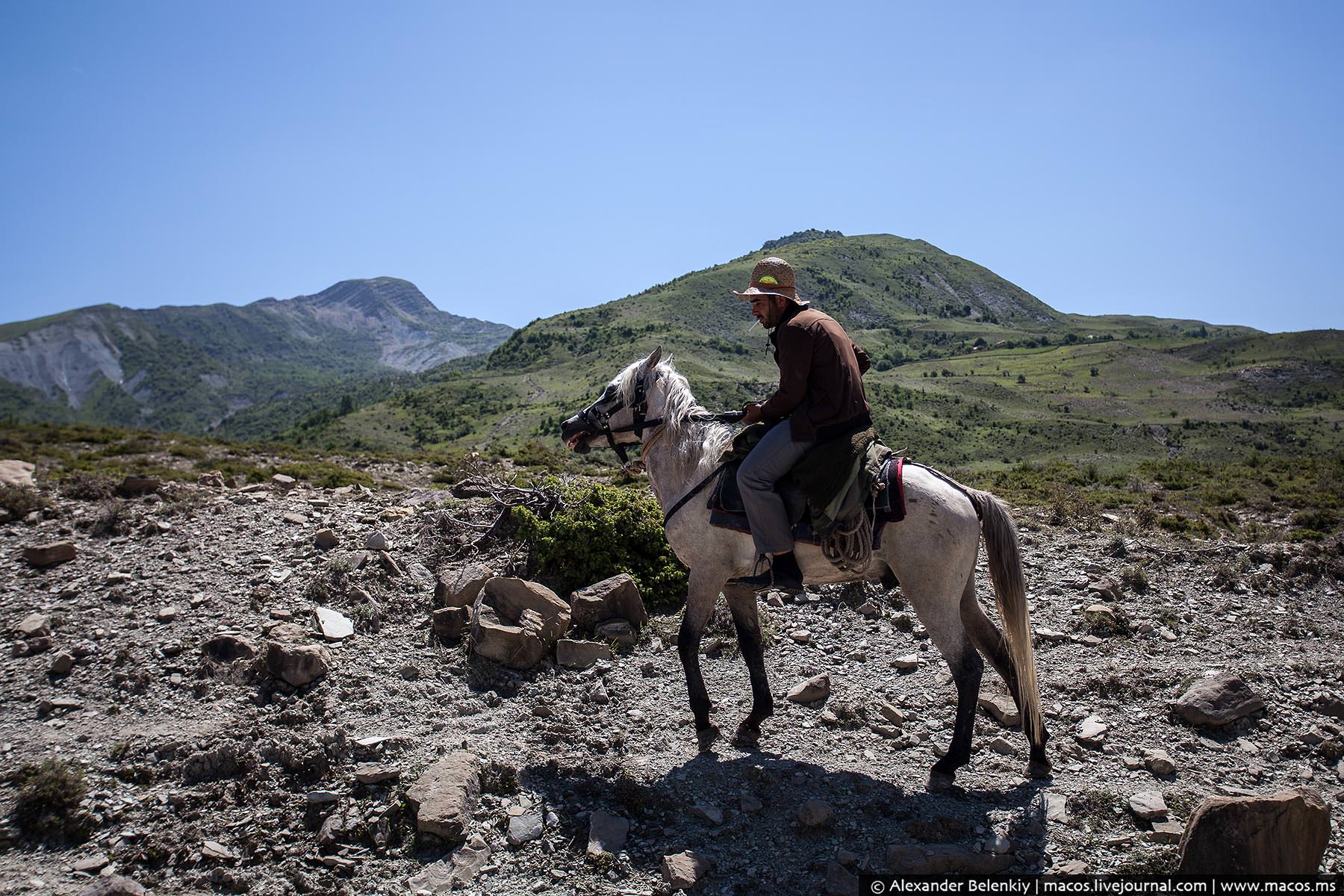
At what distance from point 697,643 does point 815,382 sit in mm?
2280

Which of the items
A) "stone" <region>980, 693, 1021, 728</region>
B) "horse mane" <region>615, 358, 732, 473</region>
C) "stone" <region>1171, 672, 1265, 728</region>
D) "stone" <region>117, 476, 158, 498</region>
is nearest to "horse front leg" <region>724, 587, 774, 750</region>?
"horse mane" <region>615, 358, 732, 473</region>

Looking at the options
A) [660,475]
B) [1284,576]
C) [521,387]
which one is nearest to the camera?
[660,475]

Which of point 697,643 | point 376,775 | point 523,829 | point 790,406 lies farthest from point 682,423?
point 376,775

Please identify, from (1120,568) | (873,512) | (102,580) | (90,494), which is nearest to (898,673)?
(873,512)

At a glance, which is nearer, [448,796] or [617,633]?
[448,796]

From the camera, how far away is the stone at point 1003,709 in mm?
6004

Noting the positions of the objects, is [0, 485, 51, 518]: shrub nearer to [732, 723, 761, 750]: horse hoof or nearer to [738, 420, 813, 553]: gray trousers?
[732, 723, 761, 750]: horse hoof

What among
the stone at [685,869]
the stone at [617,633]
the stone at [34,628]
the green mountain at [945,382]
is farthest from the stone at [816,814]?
the green mountain at [945,382]

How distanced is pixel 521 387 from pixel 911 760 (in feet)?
306

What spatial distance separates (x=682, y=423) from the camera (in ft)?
20.6

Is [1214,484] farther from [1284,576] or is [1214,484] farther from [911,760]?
[911,760]

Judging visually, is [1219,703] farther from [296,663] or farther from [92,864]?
[92,864]

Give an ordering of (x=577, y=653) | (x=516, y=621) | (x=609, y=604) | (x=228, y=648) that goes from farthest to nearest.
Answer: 1. (x=609, y=604)
2. (x=516, y=621)
3. (x=577, y=653)
4. (x=228, y=648)

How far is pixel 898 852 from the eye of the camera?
4.38 meters
